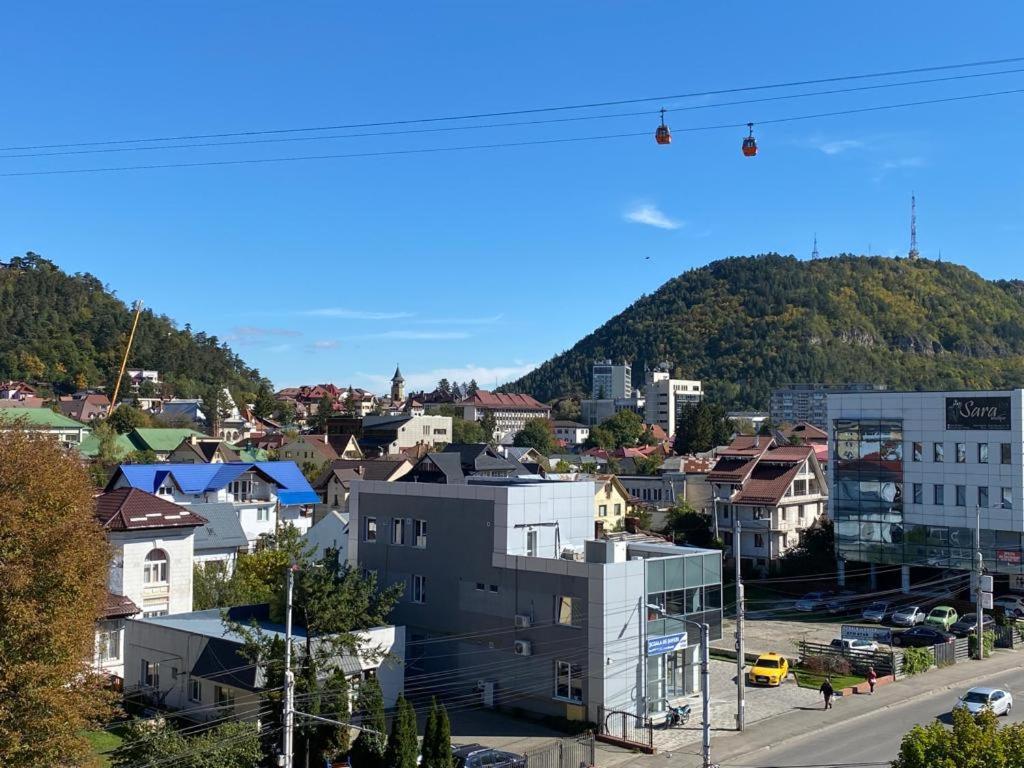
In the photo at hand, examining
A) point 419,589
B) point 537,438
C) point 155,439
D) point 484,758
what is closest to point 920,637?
point 419,589

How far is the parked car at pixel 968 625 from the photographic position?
44594 mm

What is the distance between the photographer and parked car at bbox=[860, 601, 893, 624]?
49.7 metres

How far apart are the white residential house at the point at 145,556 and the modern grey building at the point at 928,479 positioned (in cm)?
3882

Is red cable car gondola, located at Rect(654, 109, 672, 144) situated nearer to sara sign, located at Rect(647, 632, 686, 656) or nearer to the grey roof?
sara sign, located at Rect(647, 632, 686, 656)

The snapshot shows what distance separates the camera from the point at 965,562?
2100 inches

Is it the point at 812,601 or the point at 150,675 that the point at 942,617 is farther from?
the point at 150,675

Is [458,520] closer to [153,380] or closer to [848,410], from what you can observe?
[848,410]

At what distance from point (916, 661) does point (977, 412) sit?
20026mm

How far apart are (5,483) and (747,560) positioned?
169 feet

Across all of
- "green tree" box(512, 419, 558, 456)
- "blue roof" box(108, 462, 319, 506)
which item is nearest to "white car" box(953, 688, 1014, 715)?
"blue roof" box(108, 462, 319, 506)

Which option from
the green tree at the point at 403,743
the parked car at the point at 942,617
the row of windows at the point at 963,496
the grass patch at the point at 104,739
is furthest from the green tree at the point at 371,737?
the row of windows at the point at 963,496

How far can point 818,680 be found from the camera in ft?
123

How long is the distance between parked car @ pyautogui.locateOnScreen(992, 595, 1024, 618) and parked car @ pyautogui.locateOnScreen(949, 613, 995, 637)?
4.90 ft

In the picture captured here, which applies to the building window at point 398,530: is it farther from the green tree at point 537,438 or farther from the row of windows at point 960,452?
the green tree at point 537,438
